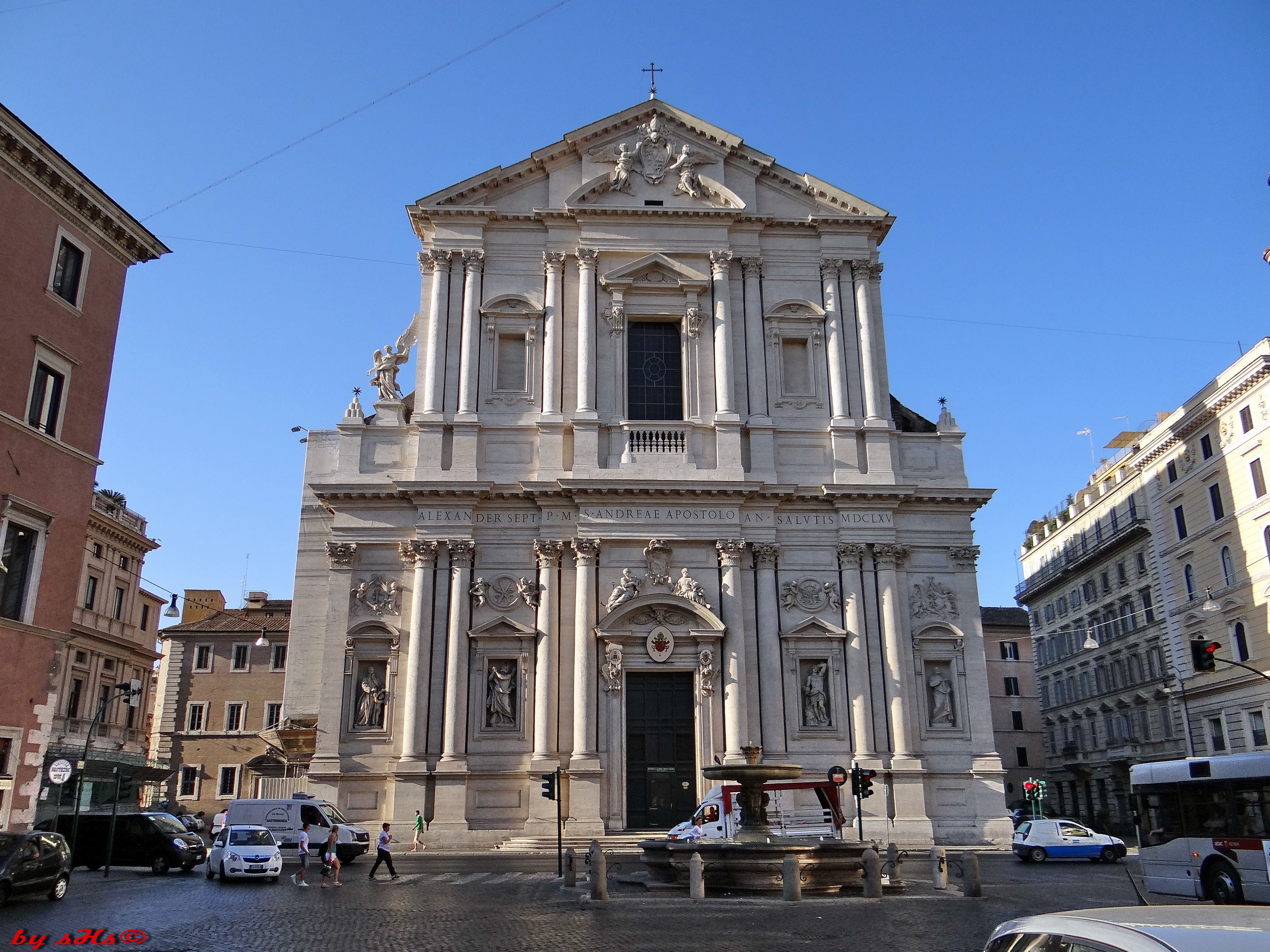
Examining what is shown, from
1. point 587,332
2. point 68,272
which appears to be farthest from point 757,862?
point 68,272

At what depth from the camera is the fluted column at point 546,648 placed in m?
25.8

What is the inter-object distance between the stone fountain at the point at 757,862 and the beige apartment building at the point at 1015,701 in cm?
4068

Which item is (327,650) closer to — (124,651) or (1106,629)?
(124,651)

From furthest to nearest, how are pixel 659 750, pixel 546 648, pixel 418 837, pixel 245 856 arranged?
pixel 546 648, pixel 659 750, pixel 418 837, pixel 245 856

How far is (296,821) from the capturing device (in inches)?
913

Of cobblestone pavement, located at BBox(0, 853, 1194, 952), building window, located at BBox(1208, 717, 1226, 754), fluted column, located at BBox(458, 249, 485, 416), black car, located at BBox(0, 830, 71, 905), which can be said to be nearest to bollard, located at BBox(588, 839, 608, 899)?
cobblestone pavement, located at BBox(0, 853, 1194, 952)

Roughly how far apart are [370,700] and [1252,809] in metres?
19.0

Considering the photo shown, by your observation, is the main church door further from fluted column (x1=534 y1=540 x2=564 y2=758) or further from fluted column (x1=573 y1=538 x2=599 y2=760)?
fluted column (x1=534 y1=540 x2=564 y2=758)

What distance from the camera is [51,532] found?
64.8ft

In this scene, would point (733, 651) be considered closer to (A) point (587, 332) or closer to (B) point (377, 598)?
(B) point (377, 598)

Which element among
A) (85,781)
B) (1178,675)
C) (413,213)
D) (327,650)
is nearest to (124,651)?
(85,781)

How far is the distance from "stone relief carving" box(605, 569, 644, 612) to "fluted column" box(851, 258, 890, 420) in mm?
7912

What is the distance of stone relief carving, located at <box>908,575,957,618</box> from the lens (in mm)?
27875

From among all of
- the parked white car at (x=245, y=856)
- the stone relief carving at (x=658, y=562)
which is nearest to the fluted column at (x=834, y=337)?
the stone relief carving at (x=658, y=562)
